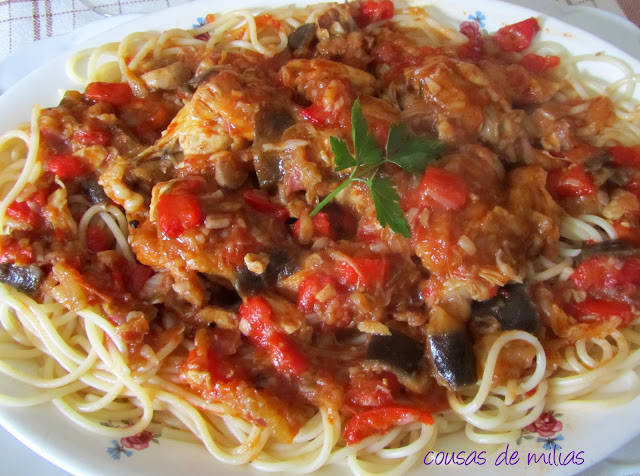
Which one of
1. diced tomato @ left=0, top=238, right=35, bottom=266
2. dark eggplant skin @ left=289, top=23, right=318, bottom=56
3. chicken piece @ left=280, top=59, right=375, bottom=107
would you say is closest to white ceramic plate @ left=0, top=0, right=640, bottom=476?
diced tomato @ left=0, top=238, right=35, bottom=266

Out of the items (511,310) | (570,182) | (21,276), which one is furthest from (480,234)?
(21,276)

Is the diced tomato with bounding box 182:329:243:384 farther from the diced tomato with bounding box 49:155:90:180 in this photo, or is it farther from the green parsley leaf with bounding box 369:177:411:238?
the diced tomato with bounding box 49:155:90:180

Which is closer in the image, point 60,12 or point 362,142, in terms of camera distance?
point 362,142

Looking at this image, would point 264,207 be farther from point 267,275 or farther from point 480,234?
point 480,234

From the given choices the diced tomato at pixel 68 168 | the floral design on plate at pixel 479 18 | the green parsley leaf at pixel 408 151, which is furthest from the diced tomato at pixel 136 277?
the floral design on plate at pixel 479 18

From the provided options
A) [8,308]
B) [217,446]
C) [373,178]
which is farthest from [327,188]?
[8,308]

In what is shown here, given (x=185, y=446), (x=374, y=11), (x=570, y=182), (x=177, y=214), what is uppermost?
(x=374, y=11)
